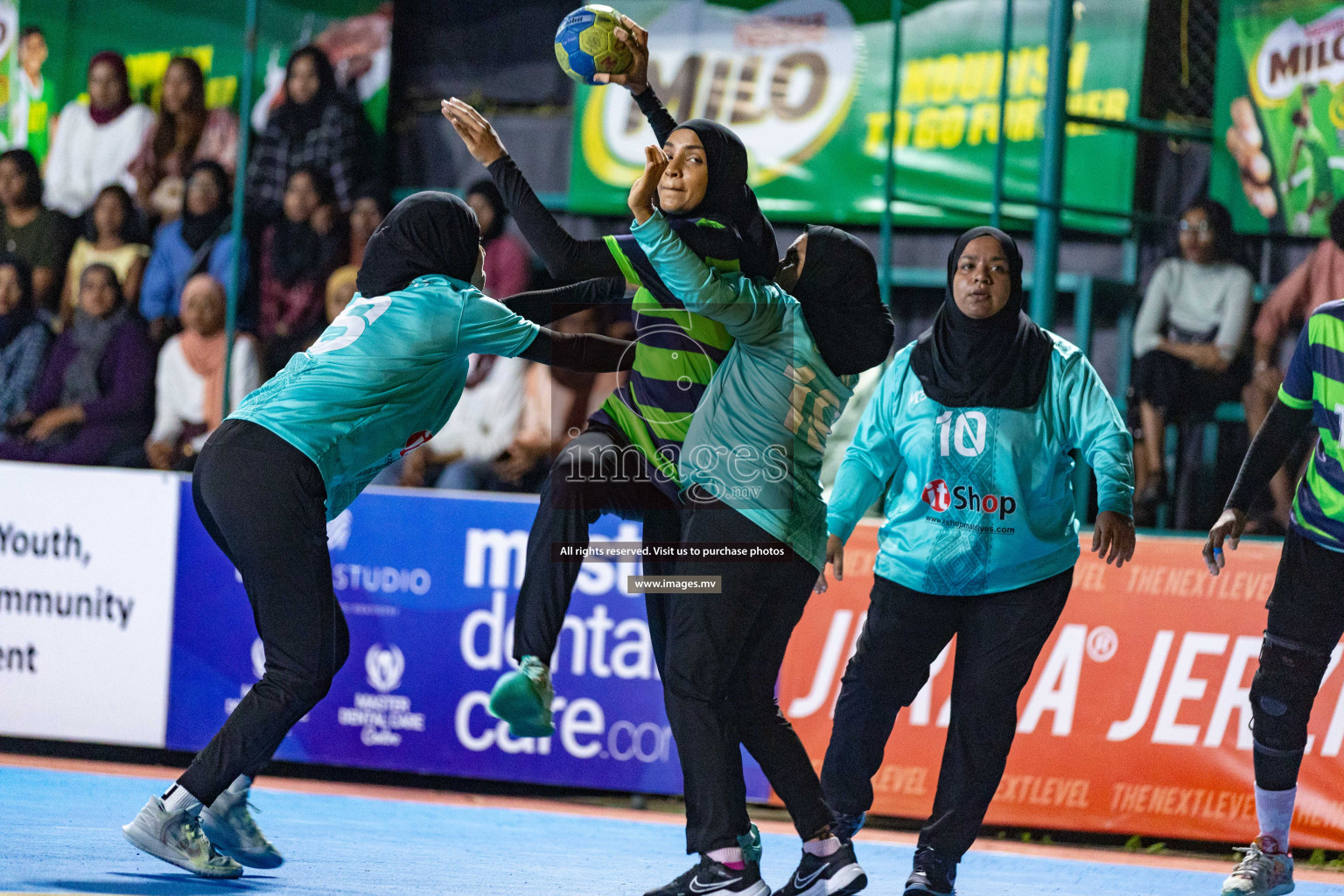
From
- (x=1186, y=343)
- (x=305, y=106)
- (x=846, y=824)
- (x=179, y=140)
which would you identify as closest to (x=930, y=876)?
(x=846, y=824)

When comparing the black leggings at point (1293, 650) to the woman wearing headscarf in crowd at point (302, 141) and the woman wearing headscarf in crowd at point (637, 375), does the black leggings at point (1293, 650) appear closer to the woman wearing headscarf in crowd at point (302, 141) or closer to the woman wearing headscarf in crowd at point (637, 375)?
the woman wearing headscarf in crowd at point (637, 375)

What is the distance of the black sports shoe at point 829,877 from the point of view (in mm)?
4211

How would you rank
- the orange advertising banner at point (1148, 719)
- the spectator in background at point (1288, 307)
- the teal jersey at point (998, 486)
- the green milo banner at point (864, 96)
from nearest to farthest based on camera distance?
the teal jersey at point (998, 486)
the orange advertising banner at point (1148, 719)
the spectator in background at point (1288, 307)
the green milo banner at point (864, 96)

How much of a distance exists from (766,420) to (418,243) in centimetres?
119

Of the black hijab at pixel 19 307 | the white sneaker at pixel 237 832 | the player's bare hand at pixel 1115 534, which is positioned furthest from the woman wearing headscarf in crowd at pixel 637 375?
the black hijab at pixel 19 307

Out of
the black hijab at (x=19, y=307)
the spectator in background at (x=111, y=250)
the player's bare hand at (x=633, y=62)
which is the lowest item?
the black hijab at (x=19, y=307)

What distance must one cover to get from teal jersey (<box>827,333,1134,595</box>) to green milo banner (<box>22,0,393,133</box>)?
655 cm

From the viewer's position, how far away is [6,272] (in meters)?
9.09

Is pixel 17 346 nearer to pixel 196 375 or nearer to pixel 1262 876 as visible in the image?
pixel 196 375

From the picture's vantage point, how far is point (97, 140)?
9.77 meters

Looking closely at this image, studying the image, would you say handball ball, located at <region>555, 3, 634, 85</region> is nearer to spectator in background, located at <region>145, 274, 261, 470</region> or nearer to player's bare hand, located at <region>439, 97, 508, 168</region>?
player's bare hand, located at <region>439, 97, 508, 168</region>

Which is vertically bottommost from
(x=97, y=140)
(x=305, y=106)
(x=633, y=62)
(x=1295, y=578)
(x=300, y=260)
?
(x=1295, y=578)

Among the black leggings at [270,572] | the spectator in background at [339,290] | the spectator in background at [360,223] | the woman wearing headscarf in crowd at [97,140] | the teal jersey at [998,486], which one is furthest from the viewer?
the woman wearing headscarf in crowd at [97,140]

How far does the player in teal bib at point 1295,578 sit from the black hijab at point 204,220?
664 cm
